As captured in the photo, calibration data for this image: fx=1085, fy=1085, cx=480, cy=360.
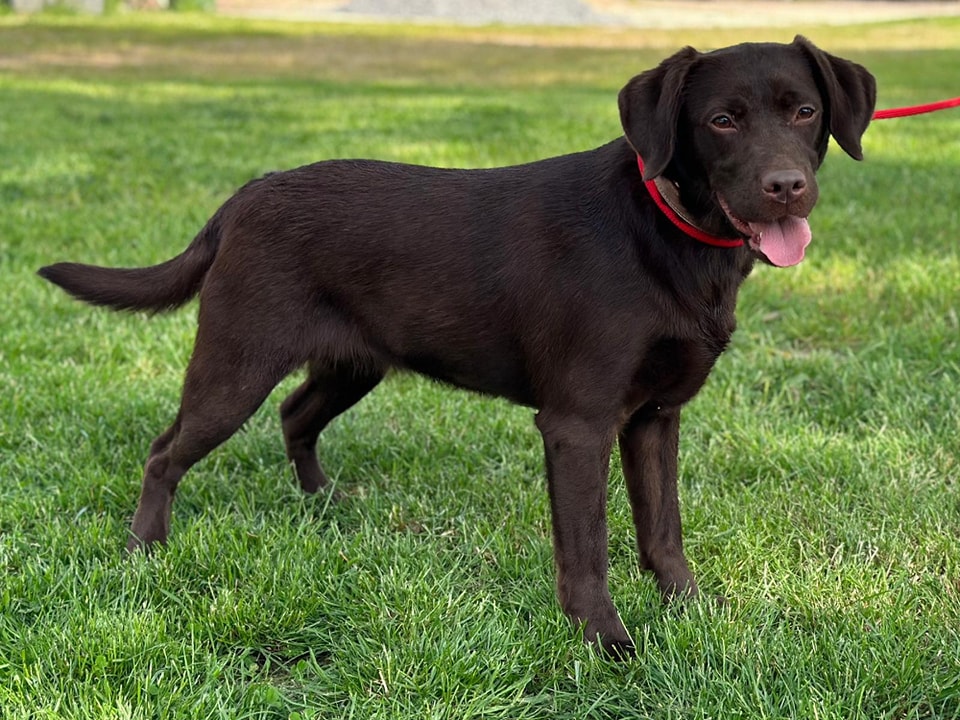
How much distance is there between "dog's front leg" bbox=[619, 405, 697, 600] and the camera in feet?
8.60

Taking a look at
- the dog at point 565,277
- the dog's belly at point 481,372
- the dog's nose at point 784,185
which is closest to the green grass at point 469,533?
the dog at point 565,277

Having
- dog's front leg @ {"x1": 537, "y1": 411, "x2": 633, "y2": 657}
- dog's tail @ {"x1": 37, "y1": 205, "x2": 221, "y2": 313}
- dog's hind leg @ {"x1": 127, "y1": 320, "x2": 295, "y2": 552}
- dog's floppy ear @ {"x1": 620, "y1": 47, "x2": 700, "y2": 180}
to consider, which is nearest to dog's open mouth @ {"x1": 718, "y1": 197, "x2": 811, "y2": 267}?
dog's floppy ear @ {"x1": 620, "y1": 47, "x2": 700, "y2": 180}

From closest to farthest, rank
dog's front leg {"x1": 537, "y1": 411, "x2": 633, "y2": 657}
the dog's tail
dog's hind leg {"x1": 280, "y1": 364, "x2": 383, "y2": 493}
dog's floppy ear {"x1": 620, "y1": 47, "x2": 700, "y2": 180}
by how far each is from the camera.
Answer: dog's floppy ear {"x1": 620, "y1": 47, "x2": 700, "y2": 180}, dog's front leg {"x1": 537, "y1": 411, "x2": 633, "y2": 657}, the dog's tail, dog's hind leg {"x1": 280, "y1": 364, "x2": 383, "y2": 493}

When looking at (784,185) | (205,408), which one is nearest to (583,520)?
(784,185)

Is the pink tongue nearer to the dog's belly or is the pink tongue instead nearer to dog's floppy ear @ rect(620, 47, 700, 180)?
dog's floppy ear @ rect(620, 47, 700, 180)

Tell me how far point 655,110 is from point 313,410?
143 centimetres

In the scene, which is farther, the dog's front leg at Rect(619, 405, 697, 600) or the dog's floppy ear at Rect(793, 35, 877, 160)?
the dog's front leg at Rect(619, 405, 697, 600)

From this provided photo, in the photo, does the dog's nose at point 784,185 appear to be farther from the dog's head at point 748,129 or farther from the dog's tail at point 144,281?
the dog's tail at point 144,281

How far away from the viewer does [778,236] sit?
2.27 metres

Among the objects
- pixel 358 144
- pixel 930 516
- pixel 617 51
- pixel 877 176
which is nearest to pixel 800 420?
pixel 930 516

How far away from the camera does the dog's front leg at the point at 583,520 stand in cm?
240

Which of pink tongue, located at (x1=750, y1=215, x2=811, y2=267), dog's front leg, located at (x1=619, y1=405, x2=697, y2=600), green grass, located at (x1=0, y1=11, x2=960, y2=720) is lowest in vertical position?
green grass, located at (x1=0, y1=11, x2=960, y2=720)

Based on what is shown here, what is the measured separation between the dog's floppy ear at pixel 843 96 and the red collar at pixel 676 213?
0.34m

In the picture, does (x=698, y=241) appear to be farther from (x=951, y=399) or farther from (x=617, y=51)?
(x=617, y=51)
